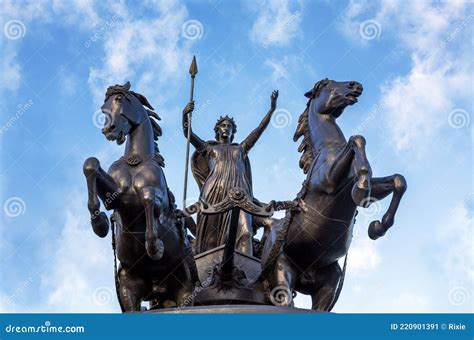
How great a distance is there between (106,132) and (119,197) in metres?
0.92

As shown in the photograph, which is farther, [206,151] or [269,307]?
[206,151]

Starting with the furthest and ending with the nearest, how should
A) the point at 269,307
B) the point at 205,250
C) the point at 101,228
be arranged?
1. the point at 205,250
2. the point at 101,228
3. the point at 269,307

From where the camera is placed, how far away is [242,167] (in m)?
12.2

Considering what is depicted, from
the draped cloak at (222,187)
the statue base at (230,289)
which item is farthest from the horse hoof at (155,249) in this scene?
the draped cloak at (222,187)

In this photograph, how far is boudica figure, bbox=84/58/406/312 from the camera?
8773 millimetres

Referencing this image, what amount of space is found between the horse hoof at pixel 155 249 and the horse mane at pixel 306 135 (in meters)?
2.22

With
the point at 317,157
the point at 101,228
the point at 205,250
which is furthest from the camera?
the point at 205,250

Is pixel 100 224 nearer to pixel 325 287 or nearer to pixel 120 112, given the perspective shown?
pixel 120 112

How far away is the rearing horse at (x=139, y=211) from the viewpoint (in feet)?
28.9

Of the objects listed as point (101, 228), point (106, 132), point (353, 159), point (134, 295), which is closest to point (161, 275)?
point (134, 295)

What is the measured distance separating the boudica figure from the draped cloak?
4.12ft

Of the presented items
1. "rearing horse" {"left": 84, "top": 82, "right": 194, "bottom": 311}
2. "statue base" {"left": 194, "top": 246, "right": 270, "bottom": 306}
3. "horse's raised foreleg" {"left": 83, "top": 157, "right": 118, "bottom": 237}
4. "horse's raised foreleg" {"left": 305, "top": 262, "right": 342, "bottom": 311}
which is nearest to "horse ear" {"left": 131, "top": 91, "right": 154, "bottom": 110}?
"rearing horse" {"left": 84, "top": 82, "right": 194, "bottom": 311}

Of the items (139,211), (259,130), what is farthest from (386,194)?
(259,130)

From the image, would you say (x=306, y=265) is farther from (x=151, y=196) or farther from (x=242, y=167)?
(x=242, y=167)
